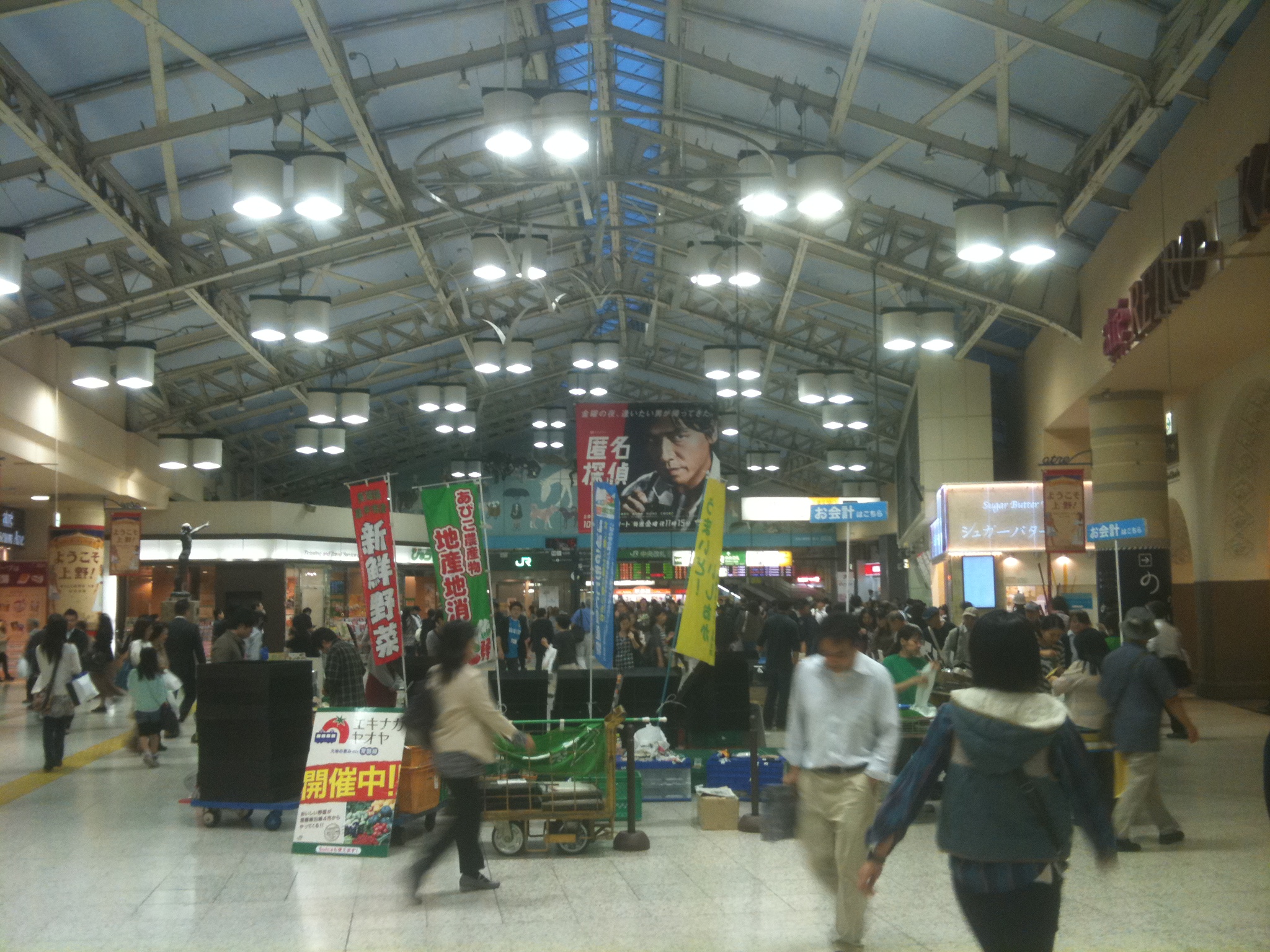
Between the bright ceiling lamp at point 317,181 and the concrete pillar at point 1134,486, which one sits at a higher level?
the bright ceiling lamp at point 317,181

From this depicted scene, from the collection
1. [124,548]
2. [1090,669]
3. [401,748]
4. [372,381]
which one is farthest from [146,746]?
[372,381]

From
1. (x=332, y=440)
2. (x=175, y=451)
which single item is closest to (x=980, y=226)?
(x=332, y=440)

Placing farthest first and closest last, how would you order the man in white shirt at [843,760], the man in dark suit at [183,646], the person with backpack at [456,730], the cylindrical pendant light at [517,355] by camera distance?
the cylindrical pendant light at [517,355] → the man in dark suit at [183,646] → the person with backpack at [456,730] → the man in white shirt at [843,760]

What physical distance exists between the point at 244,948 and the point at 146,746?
6.26 meters

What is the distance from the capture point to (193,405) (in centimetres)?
2145

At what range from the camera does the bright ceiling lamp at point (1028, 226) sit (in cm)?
989

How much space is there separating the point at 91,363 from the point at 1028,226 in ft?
33.8

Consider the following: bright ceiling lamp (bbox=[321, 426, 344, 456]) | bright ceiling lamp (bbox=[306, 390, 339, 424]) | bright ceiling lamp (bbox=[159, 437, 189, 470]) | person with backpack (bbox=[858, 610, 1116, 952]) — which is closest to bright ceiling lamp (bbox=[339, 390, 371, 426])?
bright ceiling lamp (bbox=[306, 390, 339, 424])

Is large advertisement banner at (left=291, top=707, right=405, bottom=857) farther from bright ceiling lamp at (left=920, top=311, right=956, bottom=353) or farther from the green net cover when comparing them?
bright ceiling lamp at (left=920, top=311, right=956, bottom=353)

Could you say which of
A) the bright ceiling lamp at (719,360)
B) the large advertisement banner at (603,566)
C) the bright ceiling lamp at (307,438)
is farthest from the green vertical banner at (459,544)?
the bright ceiling lamp at (307,438)

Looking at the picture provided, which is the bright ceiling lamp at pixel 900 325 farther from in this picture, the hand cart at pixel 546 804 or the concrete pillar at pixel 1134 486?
the hand cart at pixel 546 804

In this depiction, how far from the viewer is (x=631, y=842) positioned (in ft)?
22.8

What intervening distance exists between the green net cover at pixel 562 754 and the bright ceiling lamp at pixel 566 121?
14.4 ft

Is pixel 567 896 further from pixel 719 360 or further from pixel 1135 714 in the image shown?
pixel 719 360
